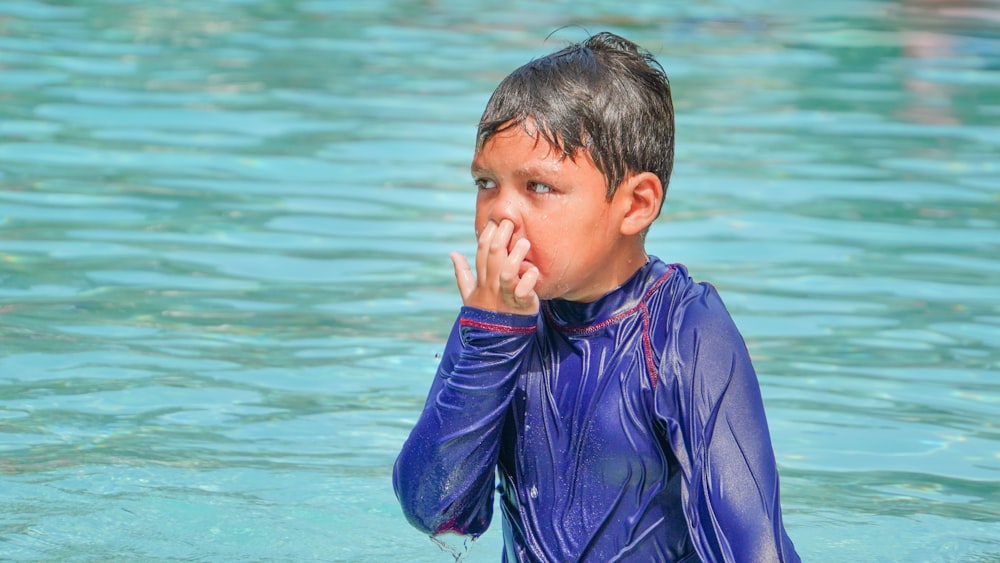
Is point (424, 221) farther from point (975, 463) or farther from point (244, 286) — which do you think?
point (975, 463)

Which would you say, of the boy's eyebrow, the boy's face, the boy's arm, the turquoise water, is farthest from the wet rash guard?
the turquoise water

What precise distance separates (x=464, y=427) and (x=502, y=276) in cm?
29

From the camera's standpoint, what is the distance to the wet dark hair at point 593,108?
263 cm

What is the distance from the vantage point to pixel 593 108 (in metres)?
2.64

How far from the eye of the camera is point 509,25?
45.5 feet

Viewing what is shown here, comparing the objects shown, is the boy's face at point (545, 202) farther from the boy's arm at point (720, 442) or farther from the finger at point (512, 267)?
the boy's arm at point (720, 442)

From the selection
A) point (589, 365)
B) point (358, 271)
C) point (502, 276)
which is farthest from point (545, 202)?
point (358, 271)

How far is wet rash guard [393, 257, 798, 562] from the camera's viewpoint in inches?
102

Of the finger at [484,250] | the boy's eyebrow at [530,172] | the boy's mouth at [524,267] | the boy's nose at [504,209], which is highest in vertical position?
the boy's eyebrow at [530,172]

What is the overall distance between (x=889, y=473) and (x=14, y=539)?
8.18 feet

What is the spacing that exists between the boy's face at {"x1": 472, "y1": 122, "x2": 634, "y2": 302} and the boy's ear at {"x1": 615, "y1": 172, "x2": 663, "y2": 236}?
1.6 inches

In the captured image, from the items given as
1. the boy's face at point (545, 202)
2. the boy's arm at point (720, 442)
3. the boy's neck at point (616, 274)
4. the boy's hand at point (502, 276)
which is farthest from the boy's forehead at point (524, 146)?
the boy's arm at point (720, 442)

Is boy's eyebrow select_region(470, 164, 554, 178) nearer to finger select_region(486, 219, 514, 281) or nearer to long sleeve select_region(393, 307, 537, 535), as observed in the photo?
finger select_region(486, 219, 514, 281)

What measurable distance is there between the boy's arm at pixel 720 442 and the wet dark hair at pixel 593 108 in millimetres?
291
